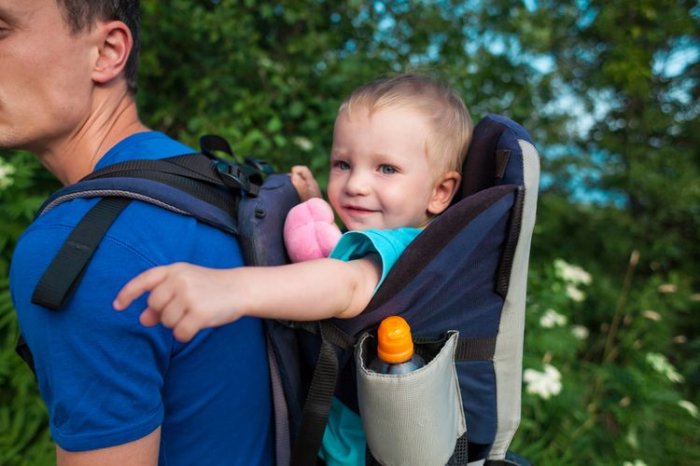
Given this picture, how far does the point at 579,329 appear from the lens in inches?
147

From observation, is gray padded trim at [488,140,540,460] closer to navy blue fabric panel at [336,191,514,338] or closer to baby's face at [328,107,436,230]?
navy blue fabric panel at [336,191,514,338]

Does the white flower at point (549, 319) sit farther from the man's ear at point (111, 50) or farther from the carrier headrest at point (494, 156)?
the man's ear at point (111, 50)

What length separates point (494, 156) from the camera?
1.41 m

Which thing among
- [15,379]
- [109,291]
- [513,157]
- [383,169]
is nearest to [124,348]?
[109,291]

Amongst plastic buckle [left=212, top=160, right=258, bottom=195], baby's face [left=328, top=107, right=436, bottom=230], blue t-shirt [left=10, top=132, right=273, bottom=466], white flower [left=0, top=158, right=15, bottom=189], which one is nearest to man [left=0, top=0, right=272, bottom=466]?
blue t-shirt [left=10, top=132, right=273, bottom=466]

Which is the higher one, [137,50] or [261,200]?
[137,50]

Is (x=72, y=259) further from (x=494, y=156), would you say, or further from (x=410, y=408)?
(x=494, y=156)

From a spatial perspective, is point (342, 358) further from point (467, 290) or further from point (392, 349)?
point (467, 290)

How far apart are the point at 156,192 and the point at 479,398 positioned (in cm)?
79

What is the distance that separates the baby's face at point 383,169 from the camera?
57.1 inches

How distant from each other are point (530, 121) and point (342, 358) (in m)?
3.68

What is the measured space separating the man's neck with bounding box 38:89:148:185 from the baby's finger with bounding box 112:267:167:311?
0.70m

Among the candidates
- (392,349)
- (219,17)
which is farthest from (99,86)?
(219,17)

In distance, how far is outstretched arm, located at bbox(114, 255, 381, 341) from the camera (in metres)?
0.81
